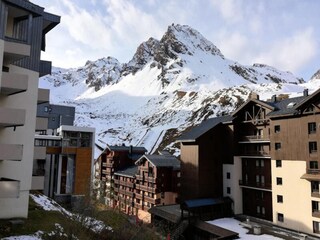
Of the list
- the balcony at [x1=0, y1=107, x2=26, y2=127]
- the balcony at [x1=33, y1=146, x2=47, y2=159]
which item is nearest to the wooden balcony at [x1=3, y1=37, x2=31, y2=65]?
the balcony at [x1=0, y1=107, x2=26, y2=127]

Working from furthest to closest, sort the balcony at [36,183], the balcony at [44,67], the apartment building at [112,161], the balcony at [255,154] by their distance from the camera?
the apartment building at [112,161] → the balcony at [255,154] → the balcony at [44,67] → the balcony at [36,183]

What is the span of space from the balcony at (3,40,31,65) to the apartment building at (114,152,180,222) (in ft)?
112

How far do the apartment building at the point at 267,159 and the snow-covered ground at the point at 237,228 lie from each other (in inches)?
129

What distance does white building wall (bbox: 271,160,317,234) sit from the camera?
115 ft

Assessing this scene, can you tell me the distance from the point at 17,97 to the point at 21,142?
3.47 metres

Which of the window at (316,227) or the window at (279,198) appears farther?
the window at (279,198)

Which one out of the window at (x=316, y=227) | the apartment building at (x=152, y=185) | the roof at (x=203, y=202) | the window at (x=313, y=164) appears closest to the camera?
the window at (x=316, y=227)

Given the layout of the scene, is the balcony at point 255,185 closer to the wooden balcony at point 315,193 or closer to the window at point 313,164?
the wooden balcony at point 315,193

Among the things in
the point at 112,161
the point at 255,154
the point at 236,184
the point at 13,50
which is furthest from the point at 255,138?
the point at 112,161

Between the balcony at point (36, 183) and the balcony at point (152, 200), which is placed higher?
the balcony at point (36, 183)

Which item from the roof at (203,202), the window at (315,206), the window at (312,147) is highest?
→ the window at (312,147)

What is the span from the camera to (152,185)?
53000 mm

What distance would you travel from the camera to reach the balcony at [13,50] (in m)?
21.0

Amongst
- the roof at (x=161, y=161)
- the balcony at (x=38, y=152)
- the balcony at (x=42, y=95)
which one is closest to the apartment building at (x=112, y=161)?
the roof at (x=161, y=161)
